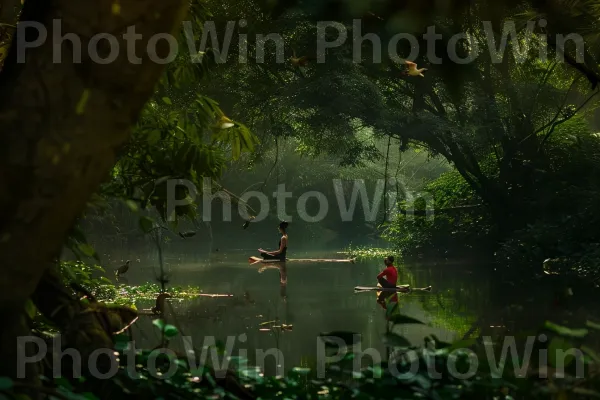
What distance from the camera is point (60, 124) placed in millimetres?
3334

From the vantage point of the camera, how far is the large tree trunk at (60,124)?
3311 mm

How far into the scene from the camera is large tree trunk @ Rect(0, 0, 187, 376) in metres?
3.31

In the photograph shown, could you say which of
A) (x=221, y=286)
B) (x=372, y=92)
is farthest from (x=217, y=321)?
(x=372, y=92)

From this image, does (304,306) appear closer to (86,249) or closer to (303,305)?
(303,305)

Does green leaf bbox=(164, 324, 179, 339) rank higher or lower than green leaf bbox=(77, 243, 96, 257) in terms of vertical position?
lower

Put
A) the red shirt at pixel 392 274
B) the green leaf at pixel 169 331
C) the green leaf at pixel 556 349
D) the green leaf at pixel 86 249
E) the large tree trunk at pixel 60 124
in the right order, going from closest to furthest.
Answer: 1. the large tree trunk at pixel 60 124
2. the green leaf at pixel 556 349
3. the green leaf at pixel 169 331
4. the green leaf at pixel 86 249
5. the red shirt at pixel 392 274

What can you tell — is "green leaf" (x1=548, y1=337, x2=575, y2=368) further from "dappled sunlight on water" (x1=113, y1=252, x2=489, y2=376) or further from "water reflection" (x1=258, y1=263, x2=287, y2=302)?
"water reflection" (x1=258, y1=263, x2=287, y2=302)

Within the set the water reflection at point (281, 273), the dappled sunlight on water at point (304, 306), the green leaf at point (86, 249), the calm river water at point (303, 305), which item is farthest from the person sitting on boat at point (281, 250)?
the green leaf at point (86, 249)

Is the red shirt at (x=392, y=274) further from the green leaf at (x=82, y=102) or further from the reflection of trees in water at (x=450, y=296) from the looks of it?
the green leaf at (x=82, y=102)

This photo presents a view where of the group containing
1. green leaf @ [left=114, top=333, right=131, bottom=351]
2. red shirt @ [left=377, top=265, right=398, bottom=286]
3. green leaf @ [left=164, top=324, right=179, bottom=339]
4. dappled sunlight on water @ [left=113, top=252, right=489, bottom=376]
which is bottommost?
dappled sunlight on water @ [left=113, top=252, right=489, bottom=376]

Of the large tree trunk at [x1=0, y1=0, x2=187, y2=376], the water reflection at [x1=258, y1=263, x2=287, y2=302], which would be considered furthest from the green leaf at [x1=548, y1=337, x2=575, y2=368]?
the water reflection at [x1=258, y1=263, x2=287, y2=302]

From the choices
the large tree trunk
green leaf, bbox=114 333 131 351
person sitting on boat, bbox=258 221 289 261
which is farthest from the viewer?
person sitting on boat, bbox=258 221 289 261

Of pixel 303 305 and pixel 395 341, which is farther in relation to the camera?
pixel 303 305

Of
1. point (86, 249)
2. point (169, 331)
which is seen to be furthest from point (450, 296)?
point (169, 331)
